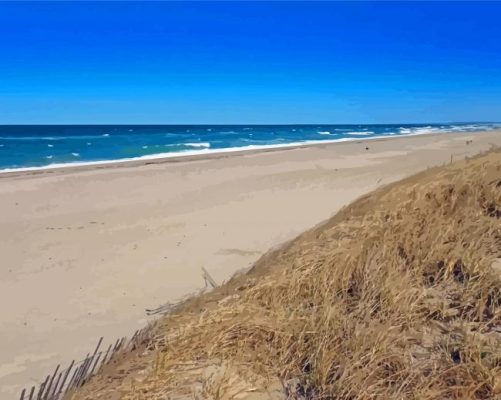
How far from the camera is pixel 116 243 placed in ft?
23.6

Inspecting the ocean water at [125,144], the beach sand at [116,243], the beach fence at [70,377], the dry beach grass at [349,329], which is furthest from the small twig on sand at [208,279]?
the ocean water at [125,144]

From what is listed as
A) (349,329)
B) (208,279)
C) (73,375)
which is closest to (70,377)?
(73,375)

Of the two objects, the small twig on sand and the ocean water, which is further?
the ocean water

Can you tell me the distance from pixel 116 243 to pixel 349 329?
16.4 ft

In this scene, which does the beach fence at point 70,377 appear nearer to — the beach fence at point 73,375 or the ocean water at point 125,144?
the beach fence at point 73,375

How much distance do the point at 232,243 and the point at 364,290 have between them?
3.80 m

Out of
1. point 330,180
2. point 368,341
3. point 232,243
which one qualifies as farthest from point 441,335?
point 330,180

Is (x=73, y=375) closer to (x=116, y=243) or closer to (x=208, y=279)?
(x=208, y=279)

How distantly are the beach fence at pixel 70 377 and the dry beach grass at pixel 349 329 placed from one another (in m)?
A: 0.18

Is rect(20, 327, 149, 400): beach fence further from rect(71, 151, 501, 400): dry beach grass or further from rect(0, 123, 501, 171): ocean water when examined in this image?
rect(0, 123, 501, 171): ocean water

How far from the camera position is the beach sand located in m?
4.29

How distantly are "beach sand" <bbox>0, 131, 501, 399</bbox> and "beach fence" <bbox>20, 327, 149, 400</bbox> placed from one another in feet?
0.43

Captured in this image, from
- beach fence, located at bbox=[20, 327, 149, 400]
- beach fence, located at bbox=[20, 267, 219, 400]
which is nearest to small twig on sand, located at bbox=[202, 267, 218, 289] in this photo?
beach fence, located at bbox=[20, 267, 219, 400]

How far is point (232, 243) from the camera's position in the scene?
23.3ft
